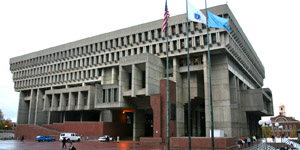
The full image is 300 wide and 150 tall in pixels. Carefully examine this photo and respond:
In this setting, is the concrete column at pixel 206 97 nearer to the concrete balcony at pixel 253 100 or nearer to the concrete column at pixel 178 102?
the concrete column at pixel 178 102

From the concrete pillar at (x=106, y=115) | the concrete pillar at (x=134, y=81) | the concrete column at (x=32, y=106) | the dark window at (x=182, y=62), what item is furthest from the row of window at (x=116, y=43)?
the concrete pillar at (x=106, y=115)

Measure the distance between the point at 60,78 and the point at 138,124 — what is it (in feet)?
107

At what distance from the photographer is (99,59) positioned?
66.4 metres

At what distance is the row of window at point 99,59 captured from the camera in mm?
54375

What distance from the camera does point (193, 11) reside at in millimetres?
24266

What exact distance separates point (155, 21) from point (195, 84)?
16713mm

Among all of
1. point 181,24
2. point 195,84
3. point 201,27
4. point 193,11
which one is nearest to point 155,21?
point 181,24

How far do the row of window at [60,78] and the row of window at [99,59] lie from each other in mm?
1700

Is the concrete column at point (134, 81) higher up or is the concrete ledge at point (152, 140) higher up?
the concrete column at point (134, 81)

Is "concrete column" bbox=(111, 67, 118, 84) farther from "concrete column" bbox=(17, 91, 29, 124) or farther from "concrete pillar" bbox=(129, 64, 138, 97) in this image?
"concrete column" bbox=(17, 91, 29, 124)

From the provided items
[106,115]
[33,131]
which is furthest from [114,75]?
[33,131]

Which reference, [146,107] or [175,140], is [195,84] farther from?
[175,140]

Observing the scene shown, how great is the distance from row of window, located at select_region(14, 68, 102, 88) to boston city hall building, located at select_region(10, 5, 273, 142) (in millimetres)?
275

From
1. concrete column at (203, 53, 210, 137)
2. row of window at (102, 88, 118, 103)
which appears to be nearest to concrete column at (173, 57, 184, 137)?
concrete column at (203, 53, 210, 137)
